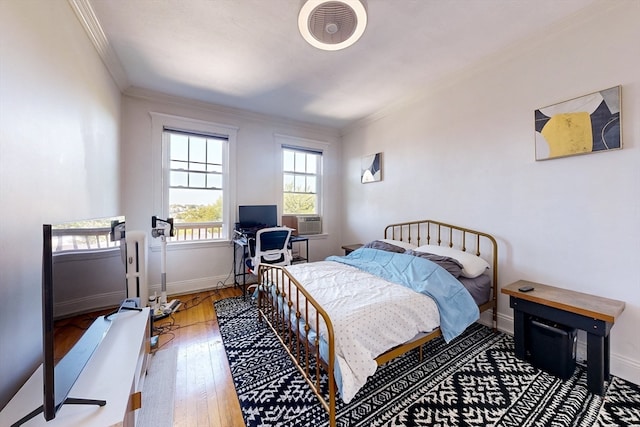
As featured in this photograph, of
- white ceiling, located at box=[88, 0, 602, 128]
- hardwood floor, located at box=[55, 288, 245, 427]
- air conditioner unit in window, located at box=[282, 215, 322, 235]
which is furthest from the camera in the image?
air conditioner unit in window, located at box=[282, 215, 322, 235]

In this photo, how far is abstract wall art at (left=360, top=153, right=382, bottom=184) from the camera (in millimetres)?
3840

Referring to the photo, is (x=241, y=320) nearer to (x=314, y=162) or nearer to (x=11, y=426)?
(x=11, y=426)

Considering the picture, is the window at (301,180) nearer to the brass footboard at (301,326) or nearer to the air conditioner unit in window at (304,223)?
the air conditioner unit in window at (304,223)

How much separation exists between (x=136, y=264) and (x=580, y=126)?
4.03m

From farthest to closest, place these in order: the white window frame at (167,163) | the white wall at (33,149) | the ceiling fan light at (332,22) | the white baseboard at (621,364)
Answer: the white window frame at (167,163) < the white baseboard at (621,364) < the ceiling fan light at (332,22) < the white wall at (33,149)

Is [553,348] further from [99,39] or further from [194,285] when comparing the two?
[99,39]

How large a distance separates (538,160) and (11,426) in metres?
3.55

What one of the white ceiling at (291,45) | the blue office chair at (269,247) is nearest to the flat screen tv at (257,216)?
the blue office chair at (269,247)

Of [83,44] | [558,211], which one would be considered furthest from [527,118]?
[83,44]

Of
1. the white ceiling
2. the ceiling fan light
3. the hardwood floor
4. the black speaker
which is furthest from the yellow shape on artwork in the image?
the hardwood floor

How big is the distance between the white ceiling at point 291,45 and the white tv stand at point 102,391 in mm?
2374

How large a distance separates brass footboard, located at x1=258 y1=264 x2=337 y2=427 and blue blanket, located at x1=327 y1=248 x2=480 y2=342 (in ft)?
3.07

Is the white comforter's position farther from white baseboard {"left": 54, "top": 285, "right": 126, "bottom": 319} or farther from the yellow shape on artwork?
the yellow shape on artwork

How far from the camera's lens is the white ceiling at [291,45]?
5.98 feet
